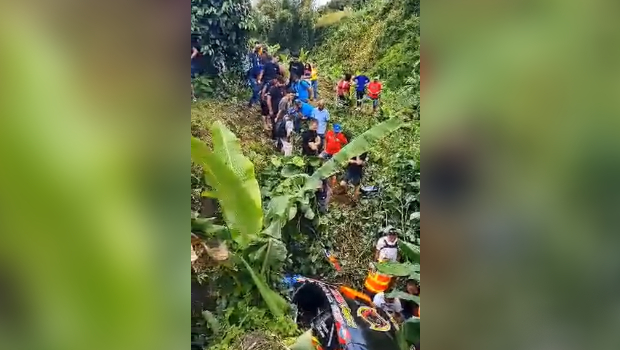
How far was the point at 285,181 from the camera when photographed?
1.76 m

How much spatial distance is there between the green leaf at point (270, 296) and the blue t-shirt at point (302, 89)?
567 millimetres

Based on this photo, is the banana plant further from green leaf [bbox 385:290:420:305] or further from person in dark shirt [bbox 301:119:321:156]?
green leaf [bbox 385:290:420:305]

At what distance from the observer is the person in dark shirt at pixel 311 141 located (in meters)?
1.76

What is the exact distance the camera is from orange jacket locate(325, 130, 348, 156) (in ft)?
5.77

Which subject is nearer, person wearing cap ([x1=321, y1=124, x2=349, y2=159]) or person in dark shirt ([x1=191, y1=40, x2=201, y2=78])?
person in dark shirt ([x1=191, y1=40, x2=201, y2=78])

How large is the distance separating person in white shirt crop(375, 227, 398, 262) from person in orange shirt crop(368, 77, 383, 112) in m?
0.41

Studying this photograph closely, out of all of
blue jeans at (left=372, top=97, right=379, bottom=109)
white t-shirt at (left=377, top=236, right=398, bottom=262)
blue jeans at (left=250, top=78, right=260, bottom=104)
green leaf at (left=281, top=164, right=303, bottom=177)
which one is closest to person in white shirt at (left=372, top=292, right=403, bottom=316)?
white t-shirt at (left=377, top=236, right=398, bottom=262)

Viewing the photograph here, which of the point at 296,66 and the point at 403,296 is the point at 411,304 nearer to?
the point at 403,296

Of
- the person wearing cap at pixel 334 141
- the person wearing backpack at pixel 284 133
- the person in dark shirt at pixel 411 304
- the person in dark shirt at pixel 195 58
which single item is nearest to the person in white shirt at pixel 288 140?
the person wearing backpack at pixel 284 133

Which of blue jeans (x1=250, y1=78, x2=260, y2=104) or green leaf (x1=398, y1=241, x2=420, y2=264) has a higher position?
blue jeans (x1=250, y1=78, x2=260, y2=104)
